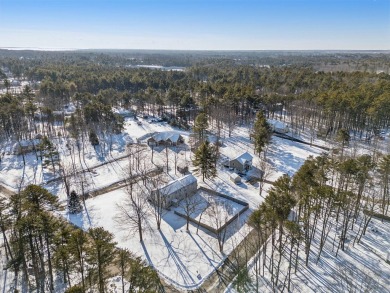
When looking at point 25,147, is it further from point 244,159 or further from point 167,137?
point 244,159

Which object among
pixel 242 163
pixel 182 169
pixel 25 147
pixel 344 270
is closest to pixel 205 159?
pixel 182 169

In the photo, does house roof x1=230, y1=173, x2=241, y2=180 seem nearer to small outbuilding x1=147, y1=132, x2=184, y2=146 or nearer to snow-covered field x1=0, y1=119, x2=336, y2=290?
A: snow-covered field x1=0, y1=119, x2=336, y2=290

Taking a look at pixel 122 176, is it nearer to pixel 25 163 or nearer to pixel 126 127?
pixel 25 163

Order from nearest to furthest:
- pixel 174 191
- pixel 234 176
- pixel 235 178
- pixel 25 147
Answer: pixel 174 191 < pixel 235 178 < pixel 234 176 < pixel 25 147

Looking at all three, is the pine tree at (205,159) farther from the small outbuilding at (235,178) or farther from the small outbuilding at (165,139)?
the small outbuilding at (165,139)

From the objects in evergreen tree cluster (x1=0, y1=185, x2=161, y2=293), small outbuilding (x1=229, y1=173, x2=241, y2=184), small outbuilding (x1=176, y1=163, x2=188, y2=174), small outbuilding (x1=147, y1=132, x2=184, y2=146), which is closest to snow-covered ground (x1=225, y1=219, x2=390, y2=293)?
evergreen tree cluster (x1=0, y1=185, x2=161, y2=293)

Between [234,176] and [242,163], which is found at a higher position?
[242,163]

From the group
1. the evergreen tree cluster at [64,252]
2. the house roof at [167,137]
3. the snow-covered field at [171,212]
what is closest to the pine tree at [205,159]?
the snow-covered field at [171,212]
